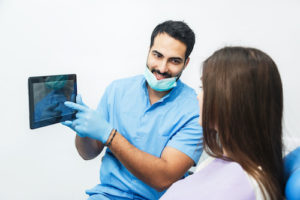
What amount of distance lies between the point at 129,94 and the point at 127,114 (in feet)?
0.33

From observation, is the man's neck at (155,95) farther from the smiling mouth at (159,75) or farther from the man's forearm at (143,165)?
the man's forearm at (143,165)

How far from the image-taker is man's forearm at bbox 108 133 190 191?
108cm

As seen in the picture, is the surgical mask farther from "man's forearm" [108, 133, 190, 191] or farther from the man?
"man's forearm" [108, 133, 190, 191]

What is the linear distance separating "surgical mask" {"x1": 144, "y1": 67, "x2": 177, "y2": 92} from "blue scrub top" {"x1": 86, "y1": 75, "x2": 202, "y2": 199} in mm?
45

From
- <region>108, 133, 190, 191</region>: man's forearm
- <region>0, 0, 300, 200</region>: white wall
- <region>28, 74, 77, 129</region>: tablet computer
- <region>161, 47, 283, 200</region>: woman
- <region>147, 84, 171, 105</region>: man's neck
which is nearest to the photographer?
<region>161, 47, 283, 200</region>: woman

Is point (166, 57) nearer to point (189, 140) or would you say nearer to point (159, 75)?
point (159, 75)

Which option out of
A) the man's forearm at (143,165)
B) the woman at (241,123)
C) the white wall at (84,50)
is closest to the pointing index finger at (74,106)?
the man's forearm at (143,165)

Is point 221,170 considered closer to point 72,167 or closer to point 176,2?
point 176,2

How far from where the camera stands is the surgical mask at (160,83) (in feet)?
4.15

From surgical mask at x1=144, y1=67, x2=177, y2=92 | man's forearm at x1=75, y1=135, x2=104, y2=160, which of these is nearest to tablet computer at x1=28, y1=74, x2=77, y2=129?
man's forearm at x1=75, y1=135, x2=104, y2=160

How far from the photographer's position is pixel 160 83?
127 centimetres

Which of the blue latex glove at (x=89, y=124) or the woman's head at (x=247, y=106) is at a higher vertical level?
the woman's head at (x=247, y=106)

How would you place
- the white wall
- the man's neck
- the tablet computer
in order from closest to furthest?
the tablet computer
the man's neck
the white wall

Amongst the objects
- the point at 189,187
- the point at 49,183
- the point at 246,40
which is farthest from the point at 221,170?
the point at 49,183
